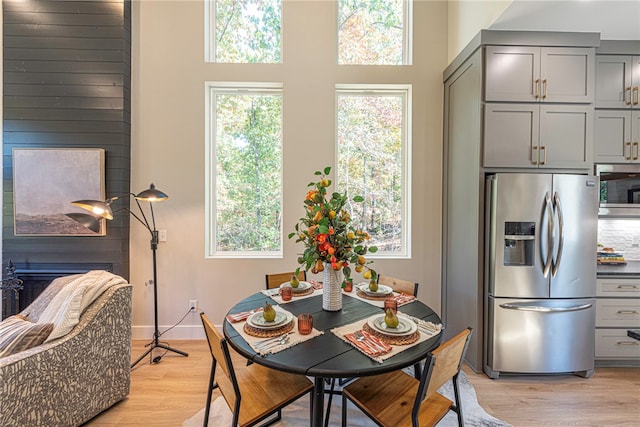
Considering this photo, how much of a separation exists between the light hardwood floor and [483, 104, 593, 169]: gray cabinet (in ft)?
5.69

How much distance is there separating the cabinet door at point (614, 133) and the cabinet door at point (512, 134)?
2.22 ft

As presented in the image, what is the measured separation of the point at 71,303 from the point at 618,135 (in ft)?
14.1

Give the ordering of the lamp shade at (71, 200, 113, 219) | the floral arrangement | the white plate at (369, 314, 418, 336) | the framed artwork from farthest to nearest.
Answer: the framed artwork → the lamp shade at (71, 200, 113, 219) → the floral arrangement → the white plate at (369, 314, 418, 336)

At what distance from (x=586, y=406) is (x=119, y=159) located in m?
4.37

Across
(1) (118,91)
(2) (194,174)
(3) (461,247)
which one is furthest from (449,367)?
(1) (118,91)

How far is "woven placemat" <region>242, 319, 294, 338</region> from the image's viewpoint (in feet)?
4.19

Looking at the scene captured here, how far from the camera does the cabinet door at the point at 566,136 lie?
208cm

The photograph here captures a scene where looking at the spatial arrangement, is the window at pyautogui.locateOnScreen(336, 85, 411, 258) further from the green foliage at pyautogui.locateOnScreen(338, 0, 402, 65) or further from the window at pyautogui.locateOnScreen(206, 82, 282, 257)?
the window at pyautogui.locateOnScreen(206, 82, 282, 257)

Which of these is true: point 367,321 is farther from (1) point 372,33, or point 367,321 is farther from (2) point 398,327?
(1) point 372,33

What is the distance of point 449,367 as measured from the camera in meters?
1.14

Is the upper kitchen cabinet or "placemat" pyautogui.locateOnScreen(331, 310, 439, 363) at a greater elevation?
the upper kitchen cabinet

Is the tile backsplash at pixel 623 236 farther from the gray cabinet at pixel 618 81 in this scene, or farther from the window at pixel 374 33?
the window at pixel 374 33

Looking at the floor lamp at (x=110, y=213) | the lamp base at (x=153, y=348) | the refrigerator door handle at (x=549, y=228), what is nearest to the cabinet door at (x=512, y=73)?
the refrigerator door handle at (x=549, y=228)

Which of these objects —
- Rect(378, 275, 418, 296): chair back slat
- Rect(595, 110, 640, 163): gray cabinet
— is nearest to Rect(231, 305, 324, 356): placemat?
Rect(378, 275, 418, 296): chair back slat
